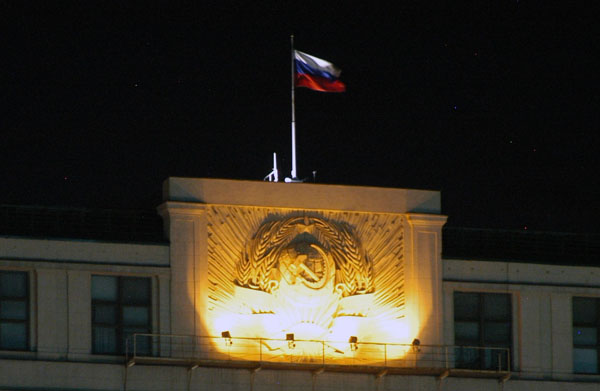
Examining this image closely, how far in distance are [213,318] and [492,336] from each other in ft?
30.9

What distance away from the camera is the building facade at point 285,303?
209 ft

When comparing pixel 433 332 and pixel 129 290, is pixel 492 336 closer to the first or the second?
pixel 433 332

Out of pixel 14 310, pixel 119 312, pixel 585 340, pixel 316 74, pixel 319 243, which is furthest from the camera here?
pixel 585 340

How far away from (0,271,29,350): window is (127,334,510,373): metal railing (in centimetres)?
323

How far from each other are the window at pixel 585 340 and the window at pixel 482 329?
7.63 feet

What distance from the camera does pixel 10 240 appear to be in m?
63.6

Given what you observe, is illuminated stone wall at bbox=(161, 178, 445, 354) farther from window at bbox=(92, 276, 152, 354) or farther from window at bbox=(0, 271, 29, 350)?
window at bbox=(0, 271, 29, 350)

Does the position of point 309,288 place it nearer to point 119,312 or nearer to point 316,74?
point 119,312

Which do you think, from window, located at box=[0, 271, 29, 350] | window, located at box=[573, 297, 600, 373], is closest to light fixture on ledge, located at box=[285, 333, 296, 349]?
window, located at box=[0, 271, 29, 350]

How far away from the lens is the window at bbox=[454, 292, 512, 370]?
67.9 m

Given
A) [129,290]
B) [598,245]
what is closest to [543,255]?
[598,245]

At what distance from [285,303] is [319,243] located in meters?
2.27

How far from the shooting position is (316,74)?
68812mm

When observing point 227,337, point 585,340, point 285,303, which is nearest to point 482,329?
point 585,340
